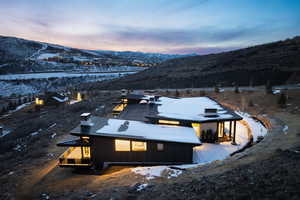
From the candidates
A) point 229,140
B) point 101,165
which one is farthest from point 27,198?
point 229,140

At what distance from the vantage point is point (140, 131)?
13.0m

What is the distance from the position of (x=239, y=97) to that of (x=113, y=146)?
75.1 ft

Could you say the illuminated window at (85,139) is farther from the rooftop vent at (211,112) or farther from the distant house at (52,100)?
the distant house at (52,100)

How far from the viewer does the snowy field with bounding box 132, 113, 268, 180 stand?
9664mm

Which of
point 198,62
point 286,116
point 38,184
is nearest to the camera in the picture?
point 38,184

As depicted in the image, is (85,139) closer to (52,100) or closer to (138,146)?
(138,146)

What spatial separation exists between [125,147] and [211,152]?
5916 mm

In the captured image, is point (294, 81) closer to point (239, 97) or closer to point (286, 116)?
point (239, 97)

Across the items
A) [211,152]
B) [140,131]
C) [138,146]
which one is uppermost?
[140,131]

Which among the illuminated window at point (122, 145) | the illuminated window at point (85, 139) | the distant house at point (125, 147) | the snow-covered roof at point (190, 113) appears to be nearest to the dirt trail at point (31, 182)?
the distant house at point (125, 147)

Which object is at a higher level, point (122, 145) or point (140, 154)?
point (122, 145)

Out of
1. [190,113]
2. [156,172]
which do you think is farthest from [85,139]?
[190,113]

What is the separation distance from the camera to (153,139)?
470 inches

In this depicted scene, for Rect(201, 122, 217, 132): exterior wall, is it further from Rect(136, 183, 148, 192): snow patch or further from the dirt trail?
the dirt trail
